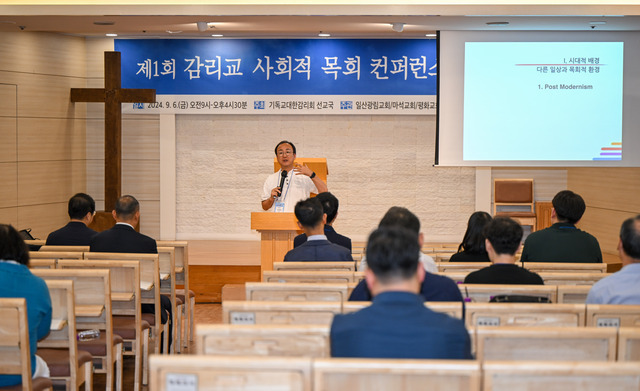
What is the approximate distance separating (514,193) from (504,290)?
25.1ft

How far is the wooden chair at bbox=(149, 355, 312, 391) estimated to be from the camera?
1914 millimetres

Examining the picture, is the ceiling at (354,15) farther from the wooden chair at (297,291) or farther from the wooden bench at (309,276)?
the wooden chair at (297,291)

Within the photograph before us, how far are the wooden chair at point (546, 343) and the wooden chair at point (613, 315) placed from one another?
1.49ft

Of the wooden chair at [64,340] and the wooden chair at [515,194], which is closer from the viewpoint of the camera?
the wooden chair at [64,340]

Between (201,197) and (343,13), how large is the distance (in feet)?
15.0

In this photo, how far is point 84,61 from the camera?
430 inches

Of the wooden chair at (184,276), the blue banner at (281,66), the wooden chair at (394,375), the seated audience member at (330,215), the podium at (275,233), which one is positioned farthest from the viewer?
the blue banner at (281,66)

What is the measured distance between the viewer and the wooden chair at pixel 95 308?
12.6 ft

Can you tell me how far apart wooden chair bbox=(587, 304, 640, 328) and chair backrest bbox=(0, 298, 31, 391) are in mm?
2168

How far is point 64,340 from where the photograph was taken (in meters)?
3.61

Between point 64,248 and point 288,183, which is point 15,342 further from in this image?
point 288,183

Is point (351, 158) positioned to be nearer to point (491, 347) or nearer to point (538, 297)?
point (538, 297)

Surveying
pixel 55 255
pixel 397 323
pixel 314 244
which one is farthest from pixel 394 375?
pixel 55 255

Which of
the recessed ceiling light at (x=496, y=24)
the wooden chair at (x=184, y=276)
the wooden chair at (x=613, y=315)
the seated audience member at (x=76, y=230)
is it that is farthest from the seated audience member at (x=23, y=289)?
the recessed ceiling light at (x=496, y=24)
